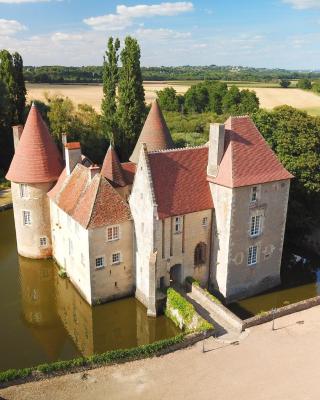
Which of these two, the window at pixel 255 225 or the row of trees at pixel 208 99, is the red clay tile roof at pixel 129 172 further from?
the row of trees at pixel 208 99

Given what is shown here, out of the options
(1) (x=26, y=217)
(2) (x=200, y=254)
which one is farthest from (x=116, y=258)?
(1) (x=26, y=217)

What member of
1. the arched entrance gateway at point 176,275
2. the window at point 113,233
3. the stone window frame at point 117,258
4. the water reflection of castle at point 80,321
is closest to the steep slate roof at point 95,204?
the window at point 113,233

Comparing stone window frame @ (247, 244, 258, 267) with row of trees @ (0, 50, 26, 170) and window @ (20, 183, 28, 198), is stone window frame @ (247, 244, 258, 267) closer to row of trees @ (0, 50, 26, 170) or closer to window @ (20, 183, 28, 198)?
window @ (20, 183, 28, 198)

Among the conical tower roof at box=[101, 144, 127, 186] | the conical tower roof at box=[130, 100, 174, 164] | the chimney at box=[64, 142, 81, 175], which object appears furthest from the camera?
the conical tower roof at box=[130, 100, 174, 164]

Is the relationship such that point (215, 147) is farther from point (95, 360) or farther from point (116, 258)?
point (95, 360)

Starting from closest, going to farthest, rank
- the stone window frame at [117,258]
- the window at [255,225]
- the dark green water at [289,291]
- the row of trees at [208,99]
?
the stone window frame at [117,258] → the window at [255,225] → the dark green water at [289,291] → the row of trees at [208,99]

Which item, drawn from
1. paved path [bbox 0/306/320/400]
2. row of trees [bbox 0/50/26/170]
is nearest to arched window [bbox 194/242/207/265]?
paved path [bbox 0/306/320/400]
